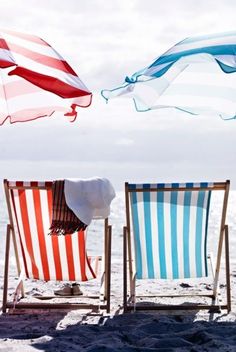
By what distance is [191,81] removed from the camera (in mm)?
4863

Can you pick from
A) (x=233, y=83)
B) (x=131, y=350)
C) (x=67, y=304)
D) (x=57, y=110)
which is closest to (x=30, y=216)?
(x=67, y=304)

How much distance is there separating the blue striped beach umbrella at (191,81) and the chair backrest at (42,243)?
2.73 feet

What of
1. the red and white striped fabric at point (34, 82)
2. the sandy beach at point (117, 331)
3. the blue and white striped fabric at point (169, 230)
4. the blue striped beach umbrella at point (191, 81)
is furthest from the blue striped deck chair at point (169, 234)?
the red and white striped fabric at point (34, 82)

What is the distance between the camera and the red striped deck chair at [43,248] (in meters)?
4.15

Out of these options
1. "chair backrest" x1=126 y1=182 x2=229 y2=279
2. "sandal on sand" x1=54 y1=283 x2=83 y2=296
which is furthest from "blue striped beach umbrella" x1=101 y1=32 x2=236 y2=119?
"sandal on sand" x1=54 y1=283 x2=83 y2=296

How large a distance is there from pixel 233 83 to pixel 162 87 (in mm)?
731

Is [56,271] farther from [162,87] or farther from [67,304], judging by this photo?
[162,87]

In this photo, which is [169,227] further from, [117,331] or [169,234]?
[117,331]

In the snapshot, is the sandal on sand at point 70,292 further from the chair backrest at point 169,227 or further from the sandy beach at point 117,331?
the chair backrest at point 169,227

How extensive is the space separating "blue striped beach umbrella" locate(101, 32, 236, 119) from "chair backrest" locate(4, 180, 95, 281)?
2.73 ft

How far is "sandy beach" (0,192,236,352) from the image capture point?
10.5 ft

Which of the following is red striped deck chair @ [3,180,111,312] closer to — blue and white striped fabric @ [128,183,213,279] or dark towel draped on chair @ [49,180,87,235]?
dark towel draped on chair @ [49,180,87,235]

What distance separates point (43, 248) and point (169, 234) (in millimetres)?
839

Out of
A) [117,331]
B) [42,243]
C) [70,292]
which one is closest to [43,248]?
Answer: [42,243]
